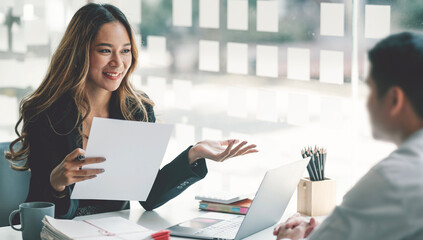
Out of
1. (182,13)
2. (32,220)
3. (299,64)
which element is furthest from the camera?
(182,13)

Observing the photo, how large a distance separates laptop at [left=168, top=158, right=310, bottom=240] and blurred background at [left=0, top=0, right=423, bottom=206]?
1.01 metres

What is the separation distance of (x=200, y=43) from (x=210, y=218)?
2.02 metres

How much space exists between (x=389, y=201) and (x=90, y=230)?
0.90 meters

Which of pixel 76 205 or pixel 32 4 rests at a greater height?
pixel 32 4

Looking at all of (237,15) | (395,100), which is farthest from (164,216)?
(237,15)

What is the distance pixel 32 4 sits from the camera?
4141mm

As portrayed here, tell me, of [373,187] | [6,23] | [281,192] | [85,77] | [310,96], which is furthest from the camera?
[6,23]

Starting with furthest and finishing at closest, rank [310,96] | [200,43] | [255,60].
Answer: [200,43]
[255,60]
[310,96]

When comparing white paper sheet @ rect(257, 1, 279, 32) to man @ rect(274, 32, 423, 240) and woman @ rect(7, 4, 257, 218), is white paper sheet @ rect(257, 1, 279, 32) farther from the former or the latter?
man @ rect(274, 32, 423, 240)

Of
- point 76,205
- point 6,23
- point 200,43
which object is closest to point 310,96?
point 200,43

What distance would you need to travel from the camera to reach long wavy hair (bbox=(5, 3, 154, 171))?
7.13ft

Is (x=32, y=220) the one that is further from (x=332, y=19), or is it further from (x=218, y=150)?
(x=332, y=19)

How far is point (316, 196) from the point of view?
2.00m

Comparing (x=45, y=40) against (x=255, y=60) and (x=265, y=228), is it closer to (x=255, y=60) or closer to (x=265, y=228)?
(x=255, y=60)
